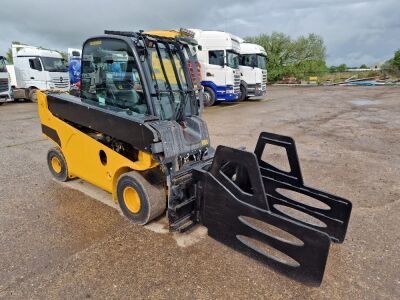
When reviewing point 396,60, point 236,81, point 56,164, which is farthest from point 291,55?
point 56,164

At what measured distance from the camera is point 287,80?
3606 cm

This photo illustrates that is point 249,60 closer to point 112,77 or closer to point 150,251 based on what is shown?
point 112,77

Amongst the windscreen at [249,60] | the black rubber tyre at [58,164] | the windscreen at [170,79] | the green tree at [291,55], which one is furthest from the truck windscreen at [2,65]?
the green tree at [291,55]

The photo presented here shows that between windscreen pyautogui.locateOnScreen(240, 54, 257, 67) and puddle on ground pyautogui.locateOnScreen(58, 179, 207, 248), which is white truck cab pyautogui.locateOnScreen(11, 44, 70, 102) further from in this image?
puddle on ground pyautogui.locateOnScreen(58, 179, 207, 248)

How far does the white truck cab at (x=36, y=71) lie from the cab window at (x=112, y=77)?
556 inches

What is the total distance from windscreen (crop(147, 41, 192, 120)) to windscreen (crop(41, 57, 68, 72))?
50.3 ft

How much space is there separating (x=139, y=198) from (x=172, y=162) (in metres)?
0.63

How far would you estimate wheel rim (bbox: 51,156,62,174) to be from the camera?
5.06m

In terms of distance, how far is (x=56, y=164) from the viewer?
5.13 metres

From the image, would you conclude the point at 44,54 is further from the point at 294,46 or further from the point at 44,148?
the point at 294,46

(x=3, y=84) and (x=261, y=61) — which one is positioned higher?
(x=261, y=61)

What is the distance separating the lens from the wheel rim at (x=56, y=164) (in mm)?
5062

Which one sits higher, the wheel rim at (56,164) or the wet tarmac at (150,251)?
the wheel rim at (56,164)

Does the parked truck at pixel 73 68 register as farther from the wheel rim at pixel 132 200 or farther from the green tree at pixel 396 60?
the green tree at pixel 396 60
